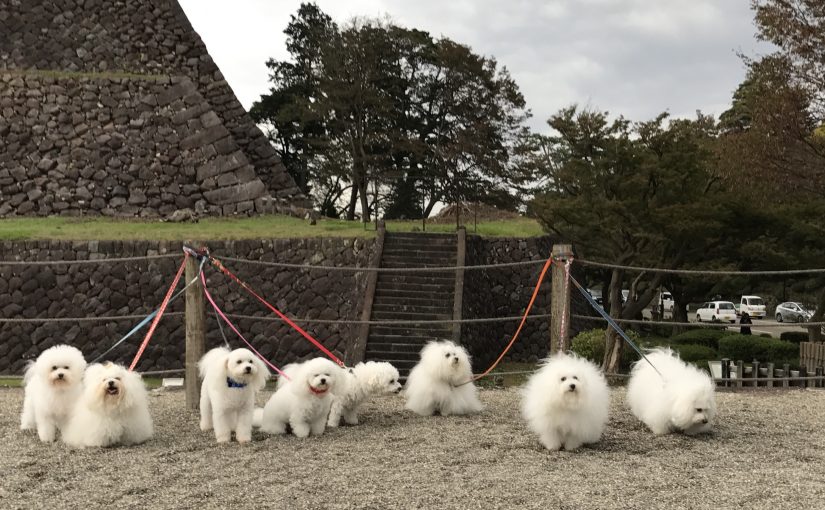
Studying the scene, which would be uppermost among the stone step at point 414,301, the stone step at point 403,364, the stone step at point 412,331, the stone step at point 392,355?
the stone step at point 414,301

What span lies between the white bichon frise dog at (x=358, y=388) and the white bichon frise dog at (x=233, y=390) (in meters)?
0.78

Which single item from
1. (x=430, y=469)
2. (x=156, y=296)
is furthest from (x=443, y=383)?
(x=156, y=296)

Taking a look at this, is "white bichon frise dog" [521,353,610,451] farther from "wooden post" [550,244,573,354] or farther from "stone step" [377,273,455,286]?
"stone step" [377,273,455,286]

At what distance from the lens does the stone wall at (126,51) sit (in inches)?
894

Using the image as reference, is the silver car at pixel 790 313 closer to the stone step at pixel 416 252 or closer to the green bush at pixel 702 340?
the green bush at pixel 702 340

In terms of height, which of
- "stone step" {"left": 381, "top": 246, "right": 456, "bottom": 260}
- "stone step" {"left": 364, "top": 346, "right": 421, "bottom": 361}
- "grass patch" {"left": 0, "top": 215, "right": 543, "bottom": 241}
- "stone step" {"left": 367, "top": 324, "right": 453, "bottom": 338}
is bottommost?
"stone step" {"left": 364, "top": 346, "right": 421, "bottom": 361}

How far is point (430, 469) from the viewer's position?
4746mm

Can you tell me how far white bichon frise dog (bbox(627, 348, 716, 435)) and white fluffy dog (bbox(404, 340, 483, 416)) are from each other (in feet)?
4.14

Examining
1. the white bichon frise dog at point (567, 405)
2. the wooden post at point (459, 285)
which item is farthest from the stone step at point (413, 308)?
the white bichon frise dog at point (567, 405)

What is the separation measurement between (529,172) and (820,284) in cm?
965

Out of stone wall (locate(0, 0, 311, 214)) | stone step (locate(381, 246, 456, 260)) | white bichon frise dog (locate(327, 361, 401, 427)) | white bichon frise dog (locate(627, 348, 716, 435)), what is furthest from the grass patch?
white bichon frise dog (locate(627, 348, 716, 435))

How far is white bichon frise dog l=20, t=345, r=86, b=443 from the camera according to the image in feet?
17.8

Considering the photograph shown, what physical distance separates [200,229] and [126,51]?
28.2 ft

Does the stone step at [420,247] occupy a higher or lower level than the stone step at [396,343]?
higher
